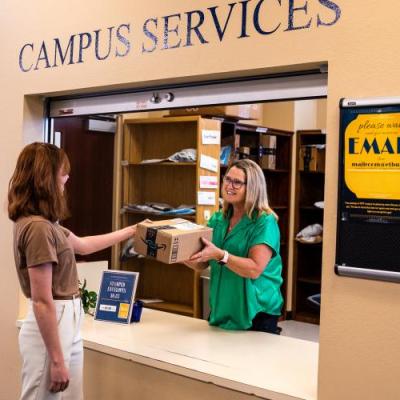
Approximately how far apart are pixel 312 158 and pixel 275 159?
404 mm

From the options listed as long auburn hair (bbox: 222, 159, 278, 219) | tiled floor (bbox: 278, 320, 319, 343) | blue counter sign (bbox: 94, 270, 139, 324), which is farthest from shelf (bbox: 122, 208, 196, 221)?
long auburn hair (bbox: 222, 159, 278, 219)

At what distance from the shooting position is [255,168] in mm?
2869

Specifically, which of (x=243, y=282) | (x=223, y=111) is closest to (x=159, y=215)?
(x=223, y=111)

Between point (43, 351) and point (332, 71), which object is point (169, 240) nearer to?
point (43, 351)

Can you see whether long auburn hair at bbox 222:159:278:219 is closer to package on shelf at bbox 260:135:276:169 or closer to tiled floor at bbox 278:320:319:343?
tiled floor at bbox 278:320:319:343

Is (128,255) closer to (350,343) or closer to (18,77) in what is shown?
(18,77)

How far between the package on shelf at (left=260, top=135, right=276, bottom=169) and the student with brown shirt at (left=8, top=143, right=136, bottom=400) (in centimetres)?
418

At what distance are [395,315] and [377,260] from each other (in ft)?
0.57

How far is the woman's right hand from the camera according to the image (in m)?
2.10

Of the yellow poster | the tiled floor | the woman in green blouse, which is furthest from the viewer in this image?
the tiled floor

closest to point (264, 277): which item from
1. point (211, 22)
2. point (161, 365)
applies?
point (161, 365)

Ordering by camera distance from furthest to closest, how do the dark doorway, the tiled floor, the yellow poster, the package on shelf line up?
the package on shelf, the tiled floor, the dark doorway, the yellow poster

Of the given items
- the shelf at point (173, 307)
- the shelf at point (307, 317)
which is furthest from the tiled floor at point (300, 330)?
the shelf at point (173, 307)

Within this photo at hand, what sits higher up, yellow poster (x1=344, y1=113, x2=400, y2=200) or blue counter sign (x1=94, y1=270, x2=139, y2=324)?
yellow poster (x1=344, y1=113, x2=400, y2=200)
